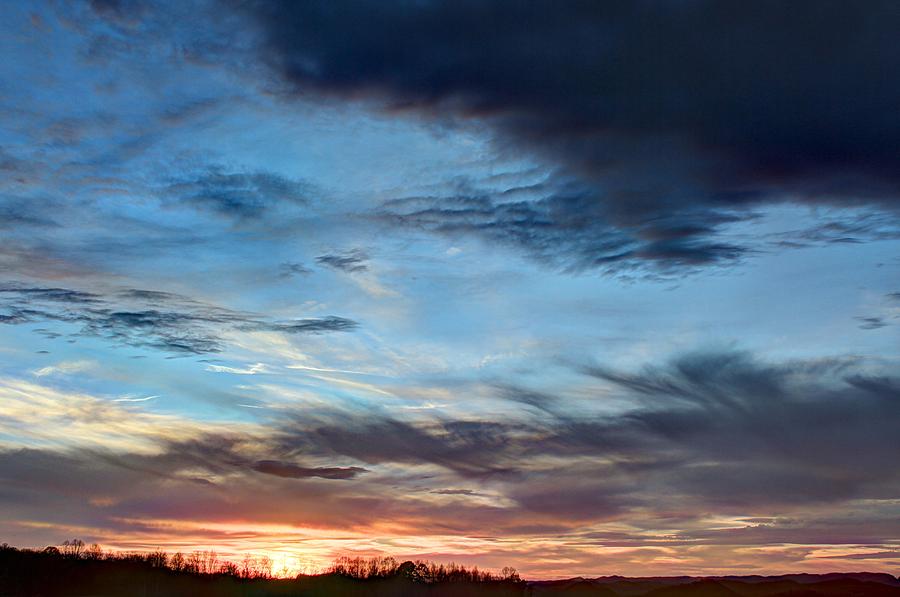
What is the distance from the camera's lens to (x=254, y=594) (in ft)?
570

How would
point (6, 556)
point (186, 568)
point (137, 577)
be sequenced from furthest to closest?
point (186, 568)
point (137, 577)
point (6, 556)

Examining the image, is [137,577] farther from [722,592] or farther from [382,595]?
[722,592]

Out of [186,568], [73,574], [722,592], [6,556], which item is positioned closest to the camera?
[6,556]

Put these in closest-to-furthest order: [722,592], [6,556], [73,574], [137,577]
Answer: [6,556]
[73,574]
[137,577]
[722,592]

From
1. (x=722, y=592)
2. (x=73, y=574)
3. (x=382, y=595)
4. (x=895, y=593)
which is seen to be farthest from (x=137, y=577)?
(x=895, y=593)

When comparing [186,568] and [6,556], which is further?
[186,568]

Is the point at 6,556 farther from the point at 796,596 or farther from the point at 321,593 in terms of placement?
the point at 796,596

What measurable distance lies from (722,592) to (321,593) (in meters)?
92.0

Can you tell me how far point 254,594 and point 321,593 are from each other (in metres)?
13.9

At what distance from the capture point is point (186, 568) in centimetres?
18725

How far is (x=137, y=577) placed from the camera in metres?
174

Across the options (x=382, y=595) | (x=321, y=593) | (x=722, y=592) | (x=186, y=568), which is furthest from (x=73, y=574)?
(x=722, y=592)

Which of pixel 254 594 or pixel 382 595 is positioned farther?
pixel 382 595

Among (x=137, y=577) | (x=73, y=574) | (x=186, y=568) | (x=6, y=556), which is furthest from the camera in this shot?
(x=186, y=568)
